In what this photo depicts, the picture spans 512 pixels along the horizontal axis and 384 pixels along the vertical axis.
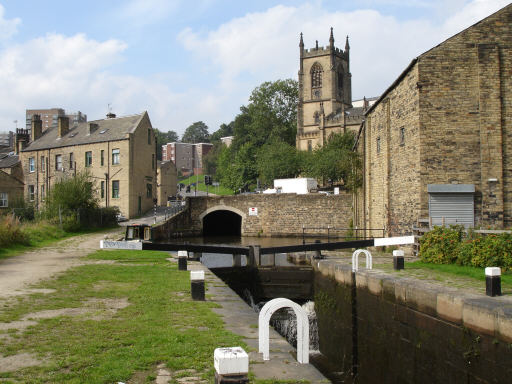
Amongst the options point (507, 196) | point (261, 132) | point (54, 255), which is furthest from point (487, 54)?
point (261, 132)

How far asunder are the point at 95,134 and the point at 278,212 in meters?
17.3

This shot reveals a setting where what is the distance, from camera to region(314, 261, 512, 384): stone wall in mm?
8039

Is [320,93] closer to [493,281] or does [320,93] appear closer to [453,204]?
[453,204]

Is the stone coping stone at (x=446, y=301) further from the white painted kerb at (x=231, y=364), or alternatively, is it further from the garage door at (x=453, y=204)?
the garage door at (x=453, y=204)

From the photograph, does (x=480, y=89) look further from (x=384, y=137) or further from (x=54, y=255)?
(x=54, y=255)

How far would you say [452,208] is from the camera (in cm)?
1723

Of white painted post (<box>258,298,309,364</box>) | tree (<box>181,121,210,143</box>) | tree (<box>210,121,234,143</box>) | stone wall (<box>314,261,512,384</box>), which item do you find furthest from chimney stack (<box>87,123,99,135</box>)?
tree (<box>181,121,210,143</box>)

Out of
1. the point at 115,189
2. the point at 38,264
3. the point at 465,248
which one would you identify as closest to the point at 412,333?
the point at 465,248

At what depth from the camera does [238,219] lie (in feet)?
157

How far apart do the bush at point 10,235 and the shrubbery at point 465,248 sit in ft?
54.5

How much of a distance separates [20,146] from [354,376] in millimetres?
44635

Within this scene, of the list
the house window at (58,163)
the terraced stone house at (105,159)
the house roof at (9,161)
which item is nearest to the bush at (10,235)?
the terraced stone house at (105,159)

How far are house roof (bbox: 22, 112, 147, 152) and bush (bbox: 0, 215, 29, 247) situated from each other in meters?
17.4

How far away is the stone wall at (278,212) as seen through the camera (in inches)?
1544
